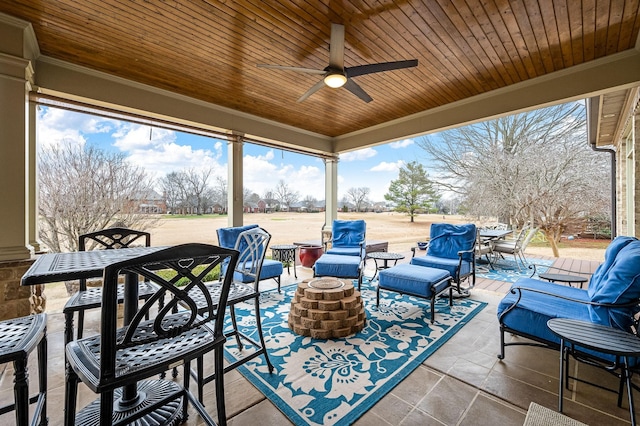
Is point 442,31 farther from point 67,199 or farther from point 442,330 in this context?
point 67,199

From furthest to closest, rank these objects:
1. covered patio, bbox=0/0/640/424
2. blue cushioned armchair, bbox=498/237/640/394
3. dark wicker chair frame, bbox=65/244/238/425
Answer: covered patio, bbox=0/0/640/424, blue cushioned armchair, bbox=498/237/640/394, dark wicker chair frame, bbox=65/244/238/425

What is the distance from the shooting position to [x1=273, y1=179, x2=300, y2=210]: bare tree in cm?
608

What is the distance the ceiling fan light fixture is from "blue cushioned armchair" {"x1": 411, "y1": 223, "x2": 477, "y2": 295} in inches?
98.8

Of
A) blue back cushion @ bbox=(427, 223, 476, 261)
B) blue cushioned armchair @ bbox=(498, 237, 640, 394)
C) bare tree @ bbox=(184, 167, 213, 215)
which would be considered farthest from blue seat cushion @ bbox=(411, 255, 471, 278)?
bare tree @ bbox=(184, 167, 213, 215)

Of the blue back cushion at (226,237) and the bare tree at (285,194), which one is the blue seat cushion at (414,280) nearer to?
the blue back cushion at (226,237)

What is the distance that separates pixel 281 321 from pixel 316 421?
143cm

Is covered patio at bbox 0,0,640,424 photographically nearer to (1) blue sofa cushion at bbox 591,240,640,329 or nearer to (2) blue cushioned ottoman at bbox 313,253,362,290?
(1) blue sofa cushion at bbox 591,240,640,329

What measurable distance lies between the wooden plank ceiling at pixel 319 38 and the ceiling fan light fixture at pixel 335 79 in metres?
0.36

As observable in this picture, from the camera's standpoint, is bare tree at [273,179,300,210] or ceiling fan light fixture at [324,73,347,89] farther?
bare tree at [273,179,300,210]

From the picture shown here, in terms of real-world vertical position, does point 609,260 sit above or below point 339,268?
above

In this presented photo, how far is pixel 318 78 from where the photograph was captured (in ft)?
11.6

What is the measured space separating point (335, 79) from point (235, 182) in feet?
8.57

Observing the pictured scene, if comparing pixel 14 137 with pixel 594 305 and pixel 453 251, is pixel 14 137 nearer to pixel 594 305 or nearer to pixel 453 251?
pixel 594 305

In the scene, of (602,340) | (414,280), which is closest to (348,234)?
(414,280)
